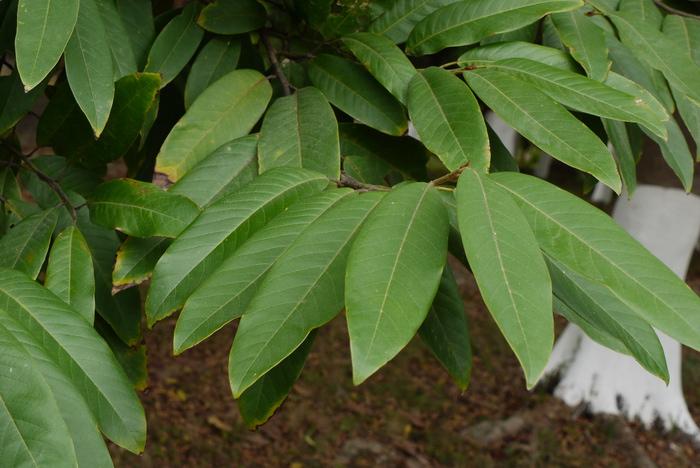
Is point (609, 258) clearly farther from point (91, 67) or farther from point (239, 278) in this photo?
point (91, 67)

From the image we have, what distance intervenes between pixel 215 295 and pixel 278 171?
177mm

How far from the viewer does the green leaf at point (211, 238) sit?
652mm

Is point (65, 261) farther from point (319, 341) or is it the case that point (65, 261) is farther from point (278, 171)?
point (319, 341)

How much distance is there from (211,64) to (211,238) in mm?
404

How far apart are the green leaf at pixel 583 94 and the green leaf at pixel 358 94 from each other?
15 centimetres

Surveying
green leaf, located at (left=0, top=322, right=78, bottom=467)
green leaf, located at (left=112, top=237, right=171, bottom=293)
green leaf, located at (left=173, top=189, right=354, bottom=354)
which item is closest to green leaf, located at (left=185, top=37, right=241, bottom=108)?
green leaf, located at (left=112, top=237, right=171, bottom=293)

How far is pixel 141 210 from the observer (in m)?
0.74

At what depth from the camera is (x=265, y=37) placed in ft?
3.35

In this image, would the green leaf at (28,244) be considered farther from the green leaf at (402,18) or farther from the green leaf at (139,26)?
the green leaf at (402,18)

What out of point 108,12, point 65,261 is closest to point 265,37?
point 108,12

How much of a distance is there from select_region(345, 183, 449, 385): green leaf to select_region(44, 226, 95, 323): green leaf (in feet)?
1.06

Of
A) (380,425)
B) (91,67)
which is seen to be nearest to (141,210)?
(91,67)

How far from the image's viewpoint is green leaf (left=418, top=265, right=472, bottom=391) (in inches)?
30.6

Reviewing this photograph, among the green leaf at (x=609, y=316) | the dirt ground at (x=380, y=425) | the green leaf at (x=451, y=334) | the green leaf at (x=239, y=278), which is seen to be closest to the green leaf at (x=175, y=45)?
the green leaf at (x=239, y=278)
